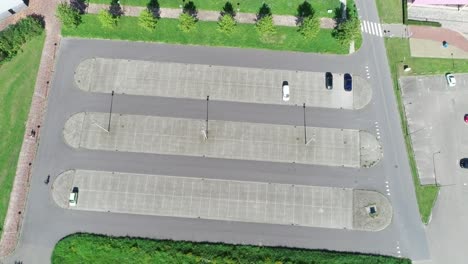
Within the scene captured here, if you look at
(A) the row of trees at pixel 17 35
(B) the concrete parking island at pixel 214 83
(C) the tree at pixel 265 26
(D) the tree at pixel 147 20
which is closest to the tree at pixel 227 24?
(C) the tree at pixel 265 26

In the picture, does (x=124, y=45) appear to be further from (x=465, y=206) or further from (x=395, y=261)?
(x=465, y=206)

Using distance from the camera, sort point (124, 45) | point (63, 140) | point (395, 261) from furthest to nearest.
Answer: point (124, 45), point (63, 140), point (395, 261)

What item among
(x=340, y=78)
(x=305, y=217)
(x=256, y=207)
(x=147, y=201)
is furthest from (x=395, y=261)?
(x=147, y=201)

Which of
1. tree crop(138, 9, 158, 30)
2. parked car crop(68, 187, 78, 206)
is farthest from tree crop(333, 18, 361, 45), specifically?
parked car crop(68, 187, 78, 206)

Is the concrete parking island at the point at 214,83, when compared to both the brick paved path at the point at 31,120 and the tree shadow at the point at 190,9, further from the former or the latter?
the tree shadow at the point at 190,9

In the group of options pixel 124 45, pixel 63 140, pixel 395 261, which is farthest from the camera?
pixel 124 45
